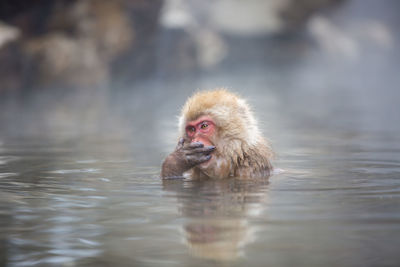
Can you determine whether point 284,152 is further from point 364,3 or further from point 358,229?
point 364,3

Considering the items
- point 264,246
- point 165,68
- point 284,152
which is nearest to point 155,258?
point 264,246

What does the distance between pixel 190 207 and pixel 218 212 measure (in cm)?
25

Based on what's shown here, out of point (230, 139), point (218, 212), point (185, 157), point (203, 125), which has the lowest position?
point (218, 212)

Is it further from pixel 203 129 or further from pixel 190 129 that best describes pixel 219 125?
pixel 190 129

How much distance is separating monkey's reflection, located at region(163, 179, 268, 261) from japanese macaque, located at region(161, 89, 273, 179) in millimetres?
116

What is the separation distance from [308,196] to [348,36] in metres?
27.2

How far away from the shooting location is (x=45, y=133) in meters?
8.91

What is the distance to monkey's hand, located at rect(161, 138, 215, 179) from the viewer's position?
450 centimetres

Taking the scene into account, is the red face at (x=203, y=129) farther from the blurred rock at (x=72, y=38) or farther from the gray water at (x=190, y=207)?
the blurred rock at (x=72, y=38)

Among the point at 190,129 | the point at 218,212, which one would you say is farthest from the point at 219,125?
the point at 218,212

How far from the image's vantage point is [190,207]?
3.53 meters

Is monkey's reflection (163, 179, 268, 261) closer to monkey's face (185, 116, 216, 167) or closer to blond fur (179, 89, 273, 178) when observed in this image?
blond fur (179, 89, 273, 178)

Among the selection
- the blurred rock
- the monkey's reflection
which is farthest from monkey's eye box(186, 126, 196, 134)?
the blurred rock

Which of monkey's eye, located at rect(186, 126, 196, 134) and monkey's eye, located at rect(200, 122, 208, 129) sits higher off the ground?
monkey's eye, located at rect(200, 122, 208, 129)
